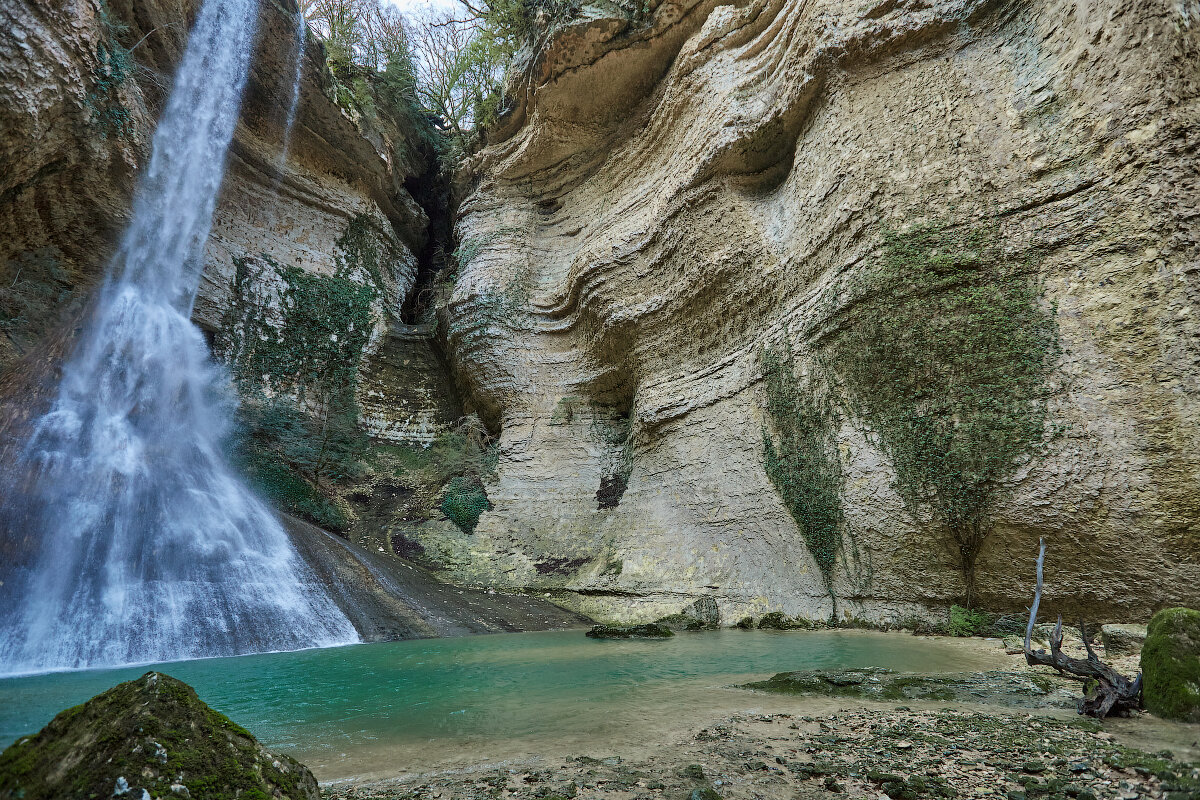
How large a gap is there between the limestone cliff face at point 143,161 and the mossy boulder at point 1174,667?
Result: 42.5 ft

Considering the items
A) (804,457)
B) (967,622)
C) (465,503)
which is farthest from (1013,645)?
(465,503)

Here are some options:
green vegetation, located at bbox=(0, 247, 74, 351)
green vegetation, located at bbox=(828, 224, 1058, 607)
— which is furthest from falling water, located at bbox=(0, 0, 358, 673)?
green vegetation, located at bbox=(828, 224, 1058, 607)

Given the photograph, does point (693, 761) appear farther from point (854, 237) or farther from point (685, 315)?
point (685, 315)

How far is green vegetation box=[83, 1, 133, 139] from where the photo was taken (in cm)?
856

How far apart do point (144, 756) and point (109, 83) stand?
11.6m

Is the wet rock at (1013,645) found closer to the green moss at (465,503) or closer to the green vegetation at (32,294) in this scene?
the green moss at (465,503)

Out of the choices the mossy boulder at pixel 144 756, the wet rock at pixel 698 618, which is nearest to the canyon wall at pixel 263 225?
the wet rock at pixel 698 618

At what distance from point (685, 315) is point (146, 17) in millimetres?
11910

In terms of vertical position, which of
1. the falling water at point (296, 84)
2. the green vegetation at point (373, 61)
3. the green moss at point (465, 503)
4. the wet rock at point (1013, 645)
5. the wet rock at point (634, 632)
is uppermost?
the green vegetation at point (373, 61)

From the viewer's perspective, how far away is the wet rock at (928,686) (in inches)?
140

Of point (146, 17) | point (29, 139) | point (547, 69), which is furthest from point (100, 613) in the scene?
point (547, 69)

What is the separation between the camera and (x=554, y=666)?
535cm

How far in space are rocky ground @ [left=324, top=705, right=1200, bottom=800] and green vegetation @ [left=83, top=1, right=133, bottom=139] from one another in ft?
37.5

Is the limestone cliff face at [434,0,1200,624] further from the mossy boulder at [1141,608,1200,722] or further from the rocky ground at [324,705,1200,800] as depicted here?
the rocky ground at [324,705,1200,800]
